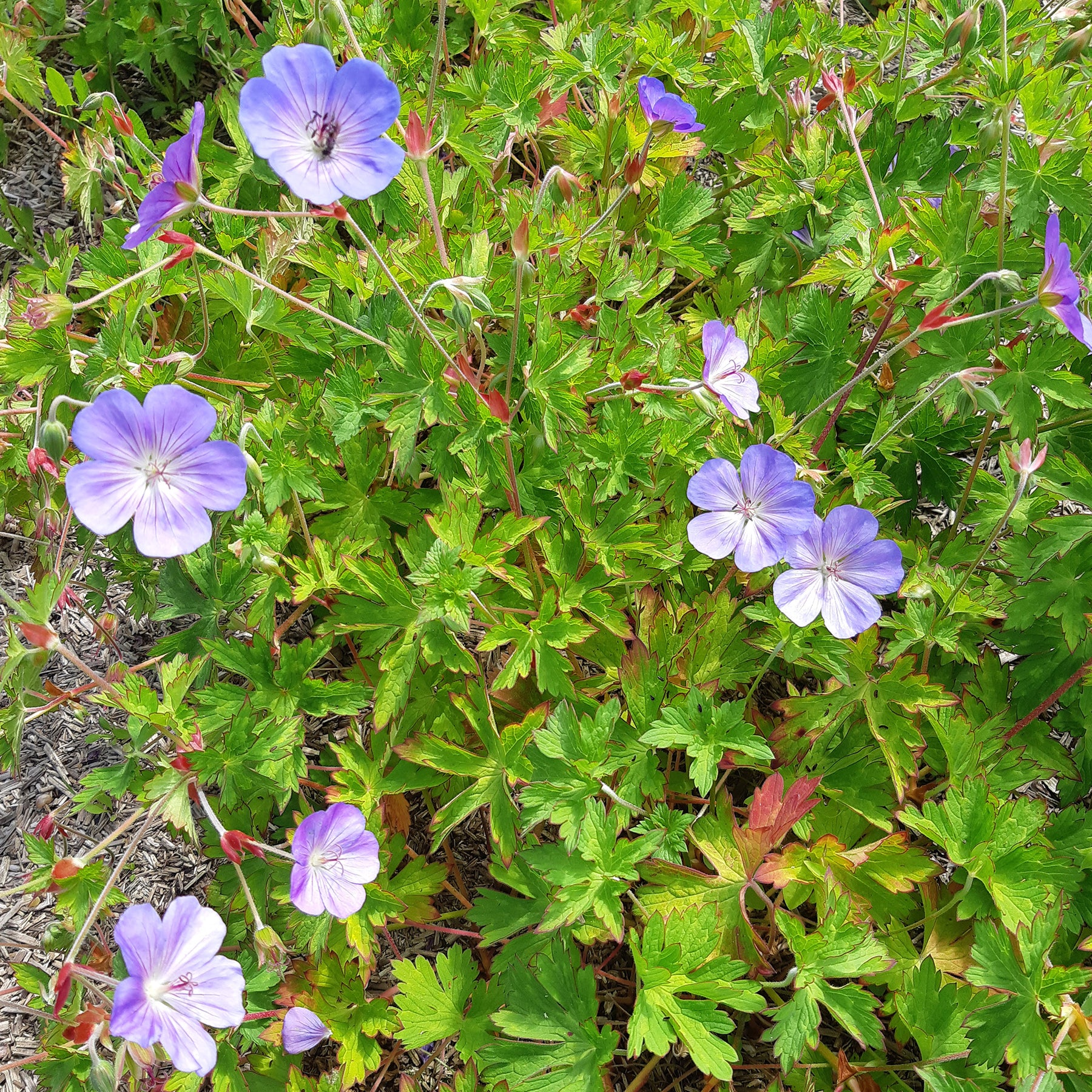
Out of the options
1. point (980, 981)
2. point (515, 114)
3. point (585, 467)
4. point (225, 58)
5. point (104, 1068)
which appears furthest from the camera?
point (225, 58)

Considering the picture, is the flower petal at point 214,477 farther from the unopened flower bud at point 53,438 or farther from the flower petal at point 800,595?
the flower petal at point 800,595

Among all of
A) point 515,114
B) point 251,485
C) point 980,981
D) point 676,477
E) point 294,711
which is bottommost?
point 980,981

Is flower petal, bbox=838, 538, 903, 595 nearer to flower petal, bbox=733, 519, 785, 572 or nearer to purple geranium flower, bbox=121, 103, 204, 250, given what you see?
flower petal, bbox=733, 519, 785, 572

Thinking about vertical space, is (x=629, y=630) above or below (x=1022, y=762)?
above

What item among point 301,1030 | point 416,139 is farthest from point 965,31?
point 301,1030

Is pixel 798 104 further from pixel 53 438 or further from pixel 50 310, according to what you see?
pixel 53 438

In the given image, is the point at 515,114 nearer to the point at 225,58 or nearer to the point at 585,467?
the point at 585,467

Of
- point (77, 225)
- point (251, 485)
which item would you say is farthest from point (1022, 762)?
point (77, 225)
